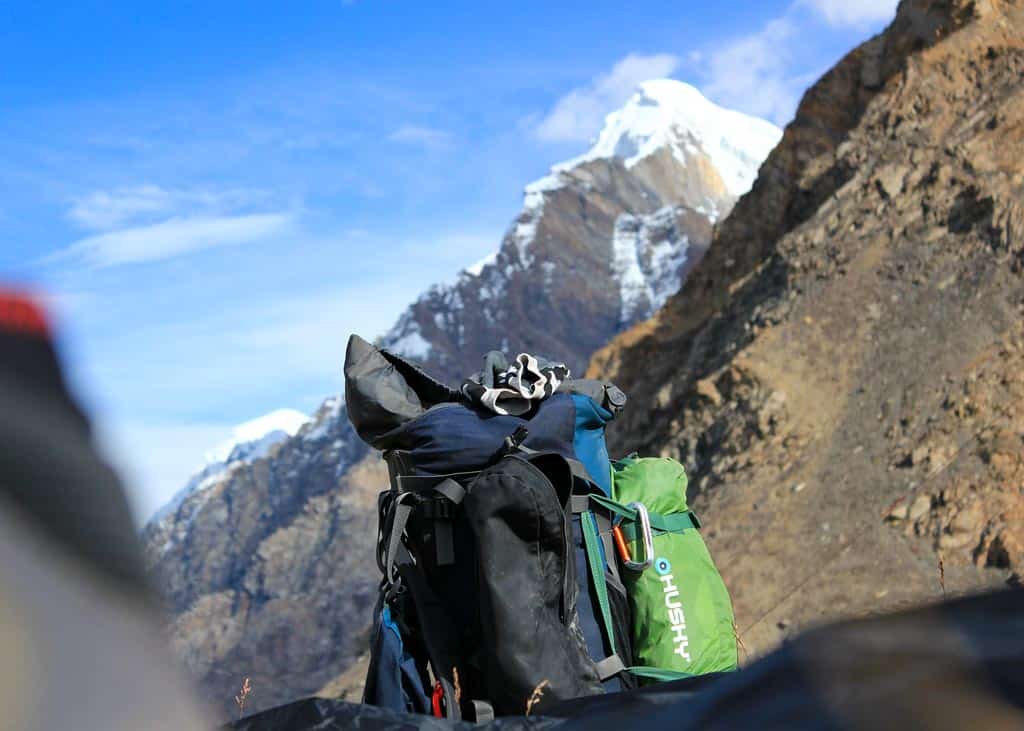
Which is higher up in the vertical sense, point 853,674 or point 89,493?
point 89,493

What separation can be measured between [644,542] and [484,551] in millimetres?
702

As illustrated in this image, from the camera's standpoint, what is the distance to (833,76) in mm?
24422

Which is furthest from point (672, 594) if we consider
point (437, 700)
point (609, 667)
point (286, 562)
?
point (286, 562)

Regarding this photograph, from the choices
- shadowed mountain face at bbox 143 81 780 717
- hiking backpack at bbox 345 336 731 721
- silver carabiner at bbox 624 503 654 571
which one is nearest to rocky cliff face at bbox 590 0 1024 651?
silver carabiner at bbox 624 503 654 571

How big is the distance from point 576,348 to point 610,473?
417ft

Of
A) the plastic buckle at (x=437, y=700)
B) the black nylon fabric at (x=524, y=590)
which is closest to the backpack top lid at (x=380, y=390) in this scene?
the black nylon fabric at (x=524, y=590)

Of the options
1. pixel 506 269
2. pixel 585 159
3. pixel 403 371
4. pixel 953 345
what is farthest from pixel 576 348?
pixel 403 371

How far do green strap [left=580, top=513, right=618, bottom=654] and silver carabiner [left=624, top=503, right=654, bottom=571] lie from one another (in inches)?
5.6

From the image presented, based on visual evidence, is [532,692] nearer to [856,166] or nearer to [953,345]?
[953,345]

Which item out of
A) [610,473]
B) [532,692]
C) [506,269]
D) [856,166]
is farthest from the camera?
[506,269]

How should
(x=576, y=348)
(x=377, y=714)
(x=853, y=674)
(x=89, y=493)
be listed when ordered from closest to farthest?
(x=89, y=493) → (x=853, y=674) → (x=377, y=714) → (x=576, y=348)

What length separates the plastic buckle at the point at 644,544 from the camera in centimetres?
365

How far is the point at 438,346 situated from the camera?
139 meters

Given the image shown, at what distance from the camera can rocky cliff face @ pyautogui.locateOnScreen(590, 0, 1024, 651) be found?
1282cm
